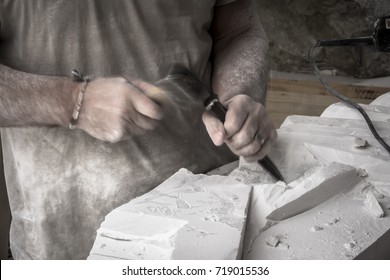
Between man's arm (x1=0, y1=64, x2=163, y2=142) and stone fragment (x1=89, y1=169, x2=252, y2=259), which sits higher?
man's arm (x1=0, y1=64, x2=163, y2=142)

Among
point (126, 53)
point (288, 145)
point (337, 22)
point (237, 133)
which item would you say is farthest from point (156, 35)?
point (337, 22)

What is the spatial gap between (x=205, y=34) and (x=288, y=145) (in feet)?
0.80

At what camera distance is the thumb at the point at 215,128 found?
742 mm

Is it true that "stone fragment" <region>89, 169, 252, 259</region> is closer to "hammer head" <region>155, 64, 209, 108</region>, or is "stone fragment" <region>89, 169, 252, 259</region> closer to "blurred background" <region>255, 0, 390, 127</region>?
"hammer head" <region>155, 64, 209, 108</region>

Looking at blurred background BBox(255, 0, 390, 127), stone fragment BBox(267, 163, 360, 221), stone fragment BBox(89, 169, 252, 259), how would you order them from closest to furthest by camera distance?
1. stone fragment BBox(89, 169, 252, 259)
2. stone fragment BBox(267, 163, 360, 221)
3. blurred background BBox(255, 0, 390, 127)

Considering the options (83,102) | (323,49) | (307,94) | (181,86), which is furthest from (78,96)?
(323,49)

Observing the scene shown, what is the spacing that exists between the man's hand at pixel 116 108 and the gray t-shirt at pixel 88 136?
0.20 ft

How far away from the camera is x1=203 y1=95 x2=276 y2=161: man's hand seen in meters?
0.74

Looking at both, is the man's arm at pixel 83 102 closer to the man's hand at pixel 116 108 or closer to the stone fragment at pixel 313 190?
the man's hand at pixel 116 108

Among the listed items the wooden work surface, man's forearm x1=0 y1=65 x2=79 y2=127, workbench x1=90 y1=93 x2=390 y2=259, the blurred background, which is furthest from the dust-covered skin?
the blurred background
